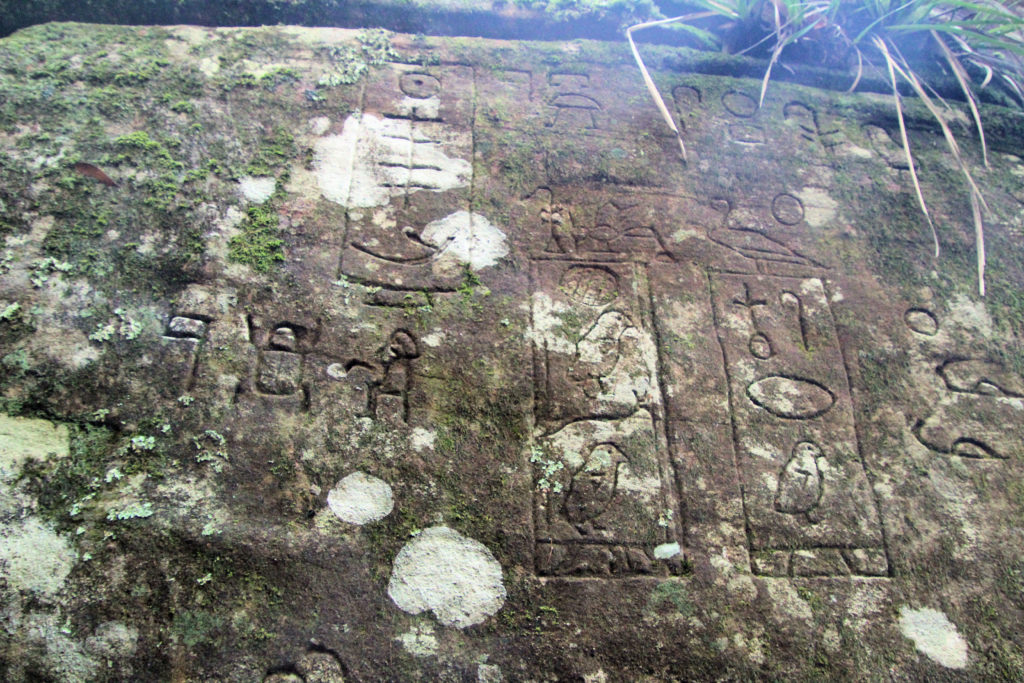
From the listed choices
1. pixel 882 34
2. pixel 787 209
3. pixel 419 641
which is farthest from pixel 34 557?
pixel 882 34

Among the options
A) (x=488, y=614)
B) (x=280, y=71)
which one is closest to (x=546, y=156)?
(x=280, y=71)

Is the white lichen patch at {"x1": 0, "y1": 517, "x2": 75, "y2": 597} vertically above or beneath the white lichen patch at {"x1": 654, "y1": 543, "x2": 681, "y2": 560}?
above

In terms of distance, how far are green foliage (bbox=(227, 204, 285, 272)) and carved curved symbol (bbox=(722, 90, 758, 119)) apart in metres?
1.74

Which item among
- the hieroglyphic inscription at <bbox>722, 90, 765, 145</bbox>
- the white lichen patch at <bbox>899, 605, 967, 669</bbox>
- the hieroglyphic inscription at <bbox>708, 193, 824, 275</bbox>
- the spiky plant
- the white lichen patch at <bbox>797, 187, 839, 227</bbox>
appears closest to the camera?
the white lichen patch at <bbox>899, 605, 967, 669</bbox>

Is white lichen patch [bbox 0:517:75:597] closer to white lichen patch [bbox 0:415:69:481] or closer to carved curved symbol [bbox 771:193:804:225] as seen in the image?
white lichen patch [bbox 0:415:69:481]

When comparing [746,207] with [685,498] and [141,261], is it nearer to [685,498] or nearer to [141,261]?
[685,498]

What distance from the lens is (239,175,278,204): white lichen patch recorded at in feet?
7.14

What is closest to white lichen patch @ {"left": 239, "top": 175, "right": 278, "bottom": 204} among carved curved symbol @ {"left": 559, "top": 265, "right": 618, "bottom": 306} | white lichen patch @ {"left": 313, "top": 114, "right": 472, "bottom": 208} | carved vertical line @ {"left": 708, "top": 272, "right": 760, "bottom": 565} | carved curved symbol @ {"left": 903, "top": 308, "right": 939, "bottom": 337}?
white lichen patch @ {"left": 313, "top": 114, "right": 472, "bottom": 208}

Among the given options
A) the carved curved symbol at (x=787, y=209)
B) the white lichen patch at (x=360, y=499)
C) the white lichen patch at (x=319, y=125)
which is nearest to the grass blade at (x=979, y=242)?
the carved curved symbol at (x=787, y=209)

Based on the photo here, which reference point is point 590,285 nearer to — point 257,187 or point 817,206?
point 817,206

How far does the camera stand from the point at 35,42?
7.57 feet

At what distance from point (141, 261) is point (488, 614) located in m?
1.38

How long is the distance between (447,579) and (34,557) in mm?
967

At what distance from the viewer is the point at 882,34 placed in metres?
2.92
